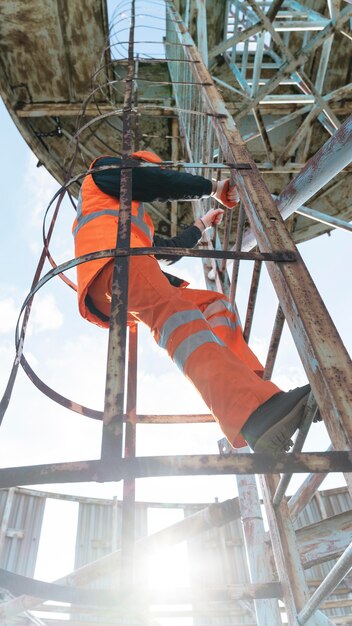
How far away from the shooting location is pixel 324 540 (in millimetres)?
2738

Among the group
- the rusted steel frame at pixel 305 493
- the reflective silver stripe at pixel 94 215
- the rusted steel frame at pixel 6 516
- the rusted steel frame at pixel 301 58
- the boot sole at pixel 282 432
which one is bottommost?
the boot sole at pixel 282 432

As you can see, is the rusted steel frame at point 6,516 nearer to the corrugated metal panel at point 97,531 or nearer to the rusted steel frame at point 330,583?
the corrugated metal panel at point 97,531

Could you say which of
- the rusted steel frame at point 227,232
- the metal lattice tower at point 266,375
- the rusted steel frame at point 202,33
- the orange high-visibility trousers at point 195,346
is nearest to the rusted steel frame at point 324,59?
the metal lattice tower at point 266,375

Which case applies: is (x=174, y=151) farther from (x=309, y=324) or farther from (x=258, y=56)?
(x=309, y=324)

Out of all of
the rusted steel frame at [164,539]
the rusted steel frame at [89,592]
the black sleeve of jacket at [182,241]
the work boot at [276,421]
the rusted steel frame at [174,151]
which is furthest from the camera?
the rusted steel frame at [174,151]

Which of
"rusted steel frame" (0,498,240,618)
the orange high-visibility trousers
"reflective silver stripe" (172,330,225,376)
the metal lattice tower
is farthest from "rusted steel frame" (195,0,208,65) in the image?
"rusted steel frame" (0,498,240,618)

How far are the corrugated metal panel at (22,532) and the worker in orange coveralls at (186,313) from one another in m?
8.17

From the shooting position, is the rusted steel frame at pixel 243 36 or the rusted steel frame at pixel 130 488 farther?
the rusted steel frame at pixel 243 36

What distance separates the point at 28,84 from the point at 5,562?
874 centimetres

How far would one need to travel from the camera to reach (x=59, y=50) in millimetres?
7773

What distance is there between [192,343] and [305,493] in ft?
4.65

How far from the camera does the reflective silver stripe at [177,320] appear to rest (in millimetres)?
2113

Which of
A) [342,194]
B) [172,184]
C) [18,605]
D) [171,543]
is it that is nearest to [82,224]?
[172,184]

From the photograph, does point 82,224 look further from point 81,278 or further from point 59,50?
point 59,50
